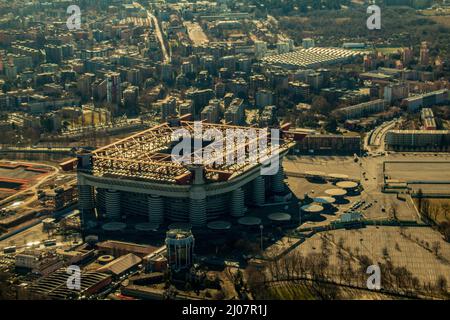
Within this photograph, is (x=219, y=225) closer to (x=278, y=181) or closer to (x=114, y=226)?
(x=114, y=226)

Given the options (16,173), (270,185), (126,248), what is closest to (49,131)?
(16,173)

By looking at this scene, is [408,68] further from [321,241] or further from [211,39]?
[321,241]

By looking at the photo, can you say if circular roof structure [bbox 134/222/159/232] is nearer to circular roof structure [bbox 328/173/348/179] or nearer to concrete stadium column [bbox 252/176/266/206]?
concrete stadium column [bbox 252/176/266/206]

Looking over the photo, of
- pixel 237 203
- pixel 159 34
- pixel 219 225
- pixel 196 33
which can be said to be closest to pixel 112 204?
pixel 219 225

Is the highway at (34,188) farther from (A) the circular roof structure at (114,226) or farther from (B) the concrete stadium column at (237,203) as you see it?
(B) the concrete stadium column at (237,203)

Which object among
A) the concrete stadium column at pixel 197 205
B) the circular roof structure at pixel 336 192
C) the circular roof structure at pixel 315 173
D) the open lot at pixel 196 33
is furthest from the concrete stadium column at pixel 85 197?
the open lot at pixel 196 33

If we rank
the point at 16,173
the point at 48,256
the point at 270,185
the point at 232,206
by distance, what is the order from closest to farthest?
1. the point at 48,256
2. the point at 232,206
3. the point at 270,185
4. the point at 16,173
